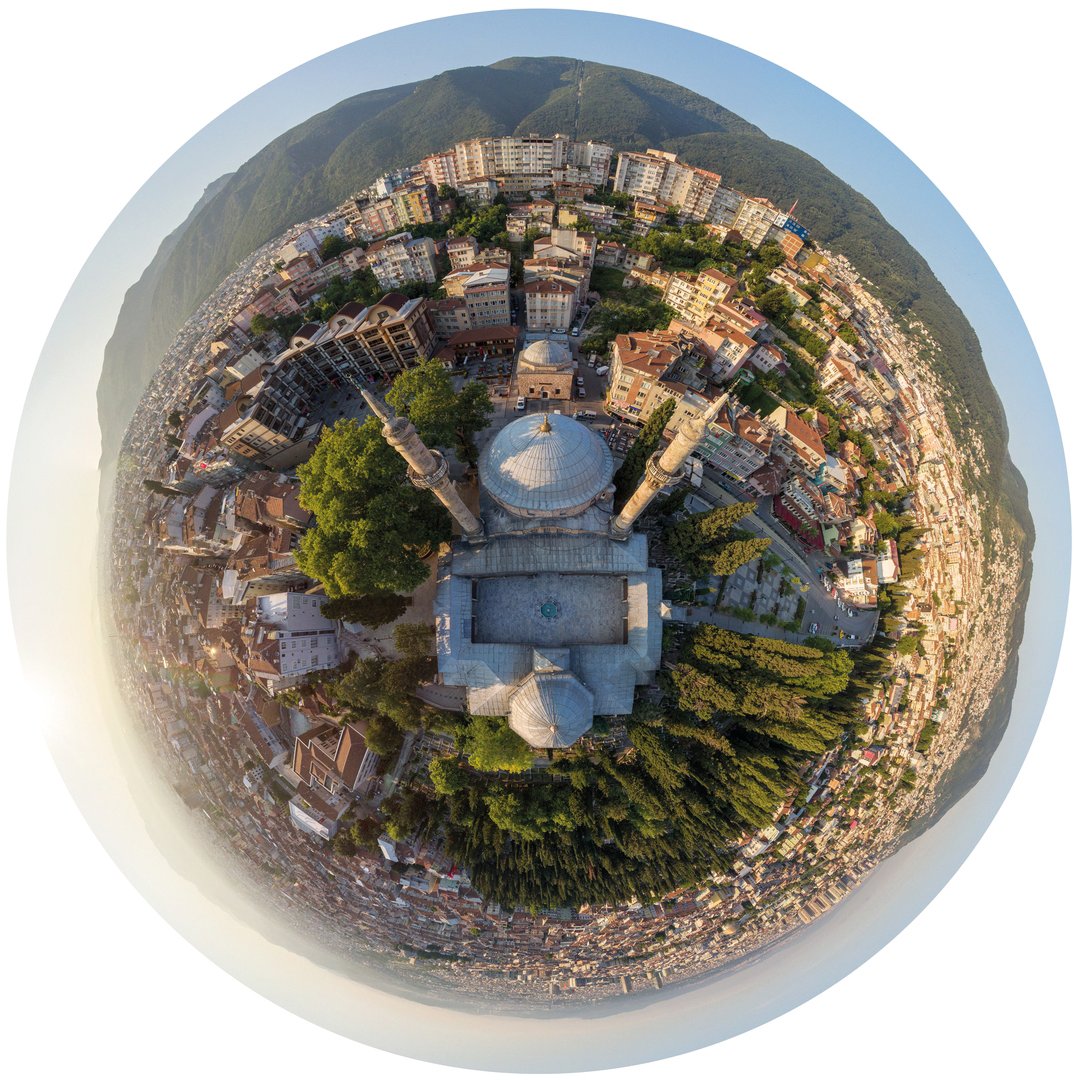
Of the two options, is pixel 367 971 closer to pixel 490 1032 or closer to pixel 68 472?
pixel 490 1032

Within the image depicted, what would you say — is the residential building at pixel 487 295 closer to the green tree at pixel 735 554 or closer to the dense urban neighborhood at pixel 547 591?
the dense urban neighborhood at pixel 547 591

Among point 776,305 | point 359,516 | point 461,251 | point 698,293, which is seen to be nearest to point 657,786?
point 359,516

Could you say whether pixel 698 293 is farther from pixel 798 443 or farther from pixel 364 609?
pixel 364 609

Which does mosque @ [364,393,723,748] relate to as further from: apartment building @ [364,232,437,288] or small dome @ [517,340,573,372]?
apartment building @ [364,232,437,288]

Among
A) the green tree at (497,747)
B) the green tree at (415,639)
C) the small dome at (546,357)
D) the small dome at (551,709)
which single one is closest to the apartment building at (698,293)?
the small dome at (546,357)

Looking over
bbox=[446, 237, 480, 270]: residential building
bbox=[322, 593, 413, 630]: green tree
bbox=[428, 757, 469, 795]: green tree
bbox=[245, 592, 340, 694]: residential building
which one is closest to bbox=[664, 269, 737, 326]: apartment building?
bbox=[446, 237, 480, 270]: residential building

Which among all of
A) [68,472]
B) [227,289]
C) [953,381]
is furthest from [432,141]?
[953,381]
